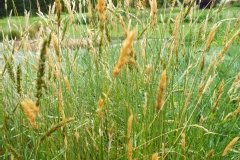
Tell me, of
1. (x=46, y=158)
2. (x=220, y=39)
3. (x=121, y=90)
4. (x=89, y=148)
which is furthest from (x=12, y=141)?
(x=220, y=39)

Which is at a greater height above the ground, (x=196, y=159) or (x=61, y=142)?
(x=61, y=142)

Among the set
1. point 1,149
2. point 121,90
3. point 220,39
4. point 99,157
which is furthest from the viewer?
point 220,39

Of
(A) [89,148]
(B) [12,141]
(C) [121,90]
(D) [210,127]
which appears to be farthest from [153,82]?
(B) [12,141]

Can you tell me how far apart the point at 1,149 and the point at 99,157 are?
0.47 metres

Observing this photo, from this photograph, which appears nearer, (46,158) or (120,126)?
(46,158)

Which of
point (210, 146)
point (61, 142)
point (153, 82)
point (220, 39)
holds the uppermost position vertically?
point (153, 82)

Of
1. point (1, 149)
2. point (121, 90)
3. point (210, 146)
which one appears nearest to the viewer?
point (1, 149)

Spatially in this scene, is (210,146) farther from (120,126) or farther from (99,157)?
(99,157)

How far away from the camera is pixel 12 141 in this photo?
6.48 ft

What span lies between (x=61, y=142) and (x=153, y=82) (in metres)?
0.55

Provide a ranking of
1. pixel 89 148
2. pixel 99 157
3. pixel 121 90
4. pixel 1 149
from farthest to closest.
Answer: pixel 121 90
pixel 1 149
pixel 89 148
pixel 99 157

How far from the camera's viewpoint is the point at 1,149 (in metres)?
→ 1.92

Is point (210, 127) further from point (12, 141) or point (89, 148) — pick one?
point (12, 141)

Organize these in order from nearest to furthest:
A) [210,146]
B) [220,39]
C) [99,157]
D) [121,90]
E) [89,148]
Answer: [99,157], [89,148], [210,146], [121,90], [220,39]
